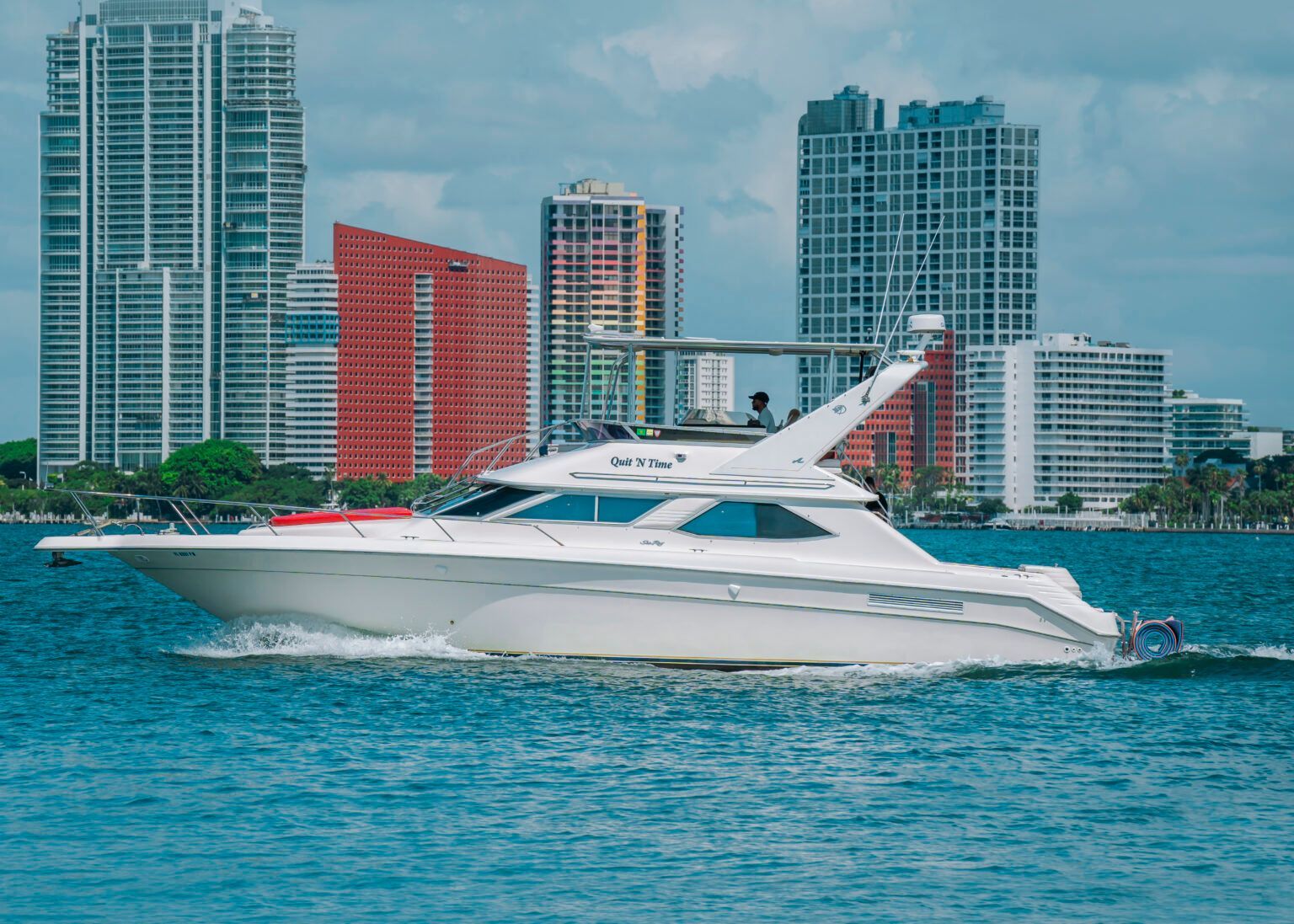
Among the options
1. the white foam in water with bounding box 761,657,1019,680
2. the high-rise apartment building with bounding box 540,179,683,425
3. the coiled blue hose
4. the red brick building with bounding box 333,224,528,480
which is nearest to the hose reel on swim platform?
the coiled blue hose

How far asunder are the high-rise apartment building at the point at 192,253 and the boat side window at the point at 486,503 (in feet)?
587

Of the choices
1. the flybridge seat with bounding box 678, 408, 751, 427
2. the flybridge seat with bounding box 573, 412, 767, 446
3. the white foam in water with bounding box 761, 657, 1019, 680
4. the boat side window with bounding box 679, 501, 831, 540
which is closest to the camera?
the white foam in water with bounding box 761, 657, 1019, 680

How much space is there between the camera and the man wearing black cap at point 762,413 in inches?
837

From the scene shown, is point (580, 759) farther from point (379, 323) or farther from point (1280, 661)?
point (379, 323)

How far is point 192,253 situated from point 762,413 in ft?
612

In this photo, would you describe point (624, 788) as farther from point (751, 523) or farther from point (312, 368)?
point (312, 368)

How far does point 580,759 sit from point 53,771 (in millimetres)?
4803

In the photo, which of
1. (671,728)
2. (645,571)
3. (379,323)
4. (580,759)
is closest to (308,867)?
(580,759)

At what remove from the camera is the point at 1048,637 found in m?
20.2

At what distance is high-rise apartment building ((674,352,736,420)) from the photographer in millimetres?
21734

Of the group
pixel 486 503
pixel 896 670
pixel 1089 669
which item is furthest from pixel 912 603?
pixel 486 503

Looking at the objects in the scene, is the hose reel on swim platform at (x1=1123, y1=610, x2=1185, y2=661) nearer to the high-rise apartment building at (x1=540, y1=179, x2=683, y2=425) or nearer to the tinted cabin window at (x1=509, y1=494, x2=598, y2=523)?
the tinted cabin window at (x1=509, y1=494, x2=598, y2=523)

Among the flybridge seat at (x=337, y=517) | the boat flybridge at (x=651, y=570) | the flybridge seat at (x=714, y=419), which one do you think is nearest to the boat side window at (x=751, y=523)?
the boat flybridge at (x=651, y=570)

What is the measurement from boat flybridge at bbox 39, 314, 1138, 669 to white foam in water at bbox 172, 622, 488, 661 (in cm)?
13
